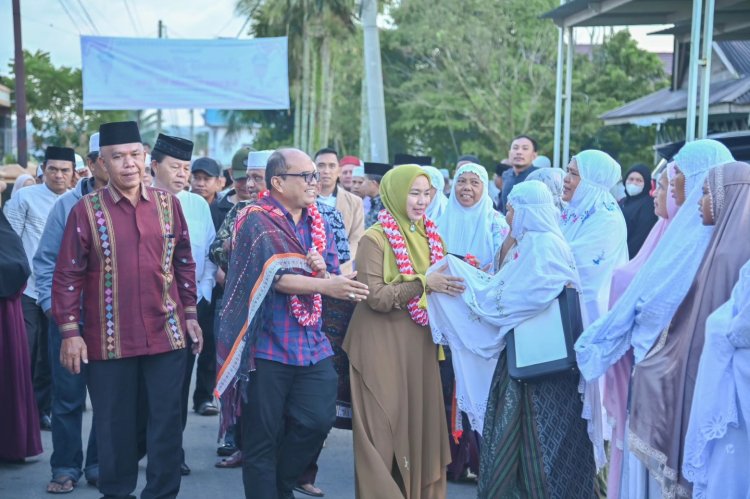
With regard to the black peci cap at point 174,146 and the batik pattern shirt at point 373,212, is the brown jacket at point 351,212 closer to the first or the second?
the batik pattern shirt at point 373,212

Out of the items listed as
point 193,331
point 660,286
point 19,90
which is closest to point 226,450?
point 193,331

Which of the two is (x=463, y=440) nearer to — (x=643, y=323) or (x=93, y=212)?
(x=643, y=323)

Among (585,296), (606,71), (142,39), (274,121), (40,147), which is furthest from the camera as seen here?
(274,121)

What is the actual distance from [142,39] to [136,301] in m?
12.1

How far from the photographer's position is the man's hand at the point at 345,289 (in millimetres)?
4930

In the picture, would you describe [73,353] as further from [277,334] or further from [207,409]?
[207,409]

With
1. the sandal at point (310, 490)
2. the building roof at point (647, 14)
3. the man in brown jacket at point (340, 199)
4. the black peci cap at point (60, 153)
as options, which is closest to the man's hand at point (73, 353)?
the sandal at point (310, 490)

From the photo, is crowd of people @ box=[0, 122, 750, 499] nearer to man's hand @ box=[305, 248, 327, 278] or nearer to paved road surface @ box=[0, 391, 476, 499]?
man's hand @ box=[305, 248, 327, 278]

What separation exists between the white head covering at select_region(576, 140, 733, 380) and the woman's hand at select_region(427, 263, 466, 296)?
89 centimetres

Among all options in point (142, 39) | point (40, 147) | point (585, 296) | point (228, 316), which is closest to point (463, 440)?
point (585, 296)

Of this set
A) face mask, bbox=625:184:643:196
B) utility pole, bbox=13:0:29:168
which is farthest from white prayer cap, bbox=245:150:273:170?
utility pole, bbox=13:0:29:168

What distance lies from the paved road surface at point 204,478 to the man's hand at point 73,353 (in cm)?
138

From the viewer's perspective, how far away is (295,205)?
17.3ft

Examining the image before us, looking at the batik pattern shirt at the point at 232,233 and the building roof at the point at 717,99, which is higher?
the building roof at the point at 717,99
